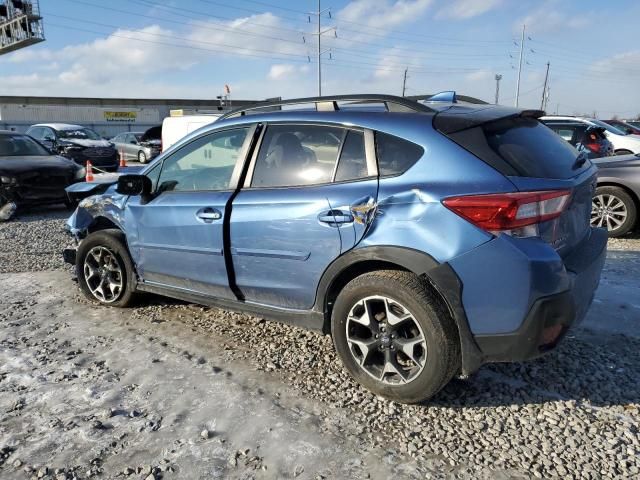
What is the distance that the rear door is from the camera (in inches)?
119

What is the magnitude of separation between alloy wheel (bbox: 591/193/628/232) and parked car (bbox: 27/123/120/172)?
14.8 m

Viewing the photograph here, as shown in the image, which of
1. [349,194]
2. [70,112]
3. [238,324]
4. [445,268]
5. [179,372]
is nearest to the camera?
[445,268]

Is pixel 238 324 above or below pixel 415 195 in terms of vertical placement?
below

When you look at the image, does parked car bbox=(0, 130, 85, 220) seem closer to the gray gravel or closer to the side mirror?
the gray gravel

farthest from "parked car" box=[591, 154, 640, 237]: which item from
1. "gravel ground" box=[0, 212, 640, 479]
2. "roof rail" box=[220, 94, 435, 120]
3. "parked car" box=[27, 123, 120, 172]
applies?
"parked car" box=[27, 123, 120, 172]

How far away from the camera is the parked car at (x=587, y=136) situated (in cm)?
1096

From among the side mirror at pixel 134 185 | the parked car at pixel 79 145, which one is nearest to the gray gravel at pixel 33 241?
the side mirror at pixel 134 185

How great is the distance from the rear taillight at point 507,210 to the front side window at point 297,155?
88 centimetres

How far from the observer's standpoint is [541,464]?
248 centimetres

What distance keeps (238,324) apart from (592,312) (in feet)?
9.62

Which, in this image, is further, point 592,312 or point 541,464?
point 592,312

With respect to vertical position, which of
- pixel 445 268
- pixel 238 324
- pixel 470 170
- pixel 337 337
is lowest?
pixel 238 324

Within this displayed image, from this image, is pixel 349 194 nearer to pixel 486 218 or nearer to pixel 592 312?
pixel 486 218

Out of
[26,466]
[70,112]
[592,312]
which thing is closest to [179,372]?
[26,466]
